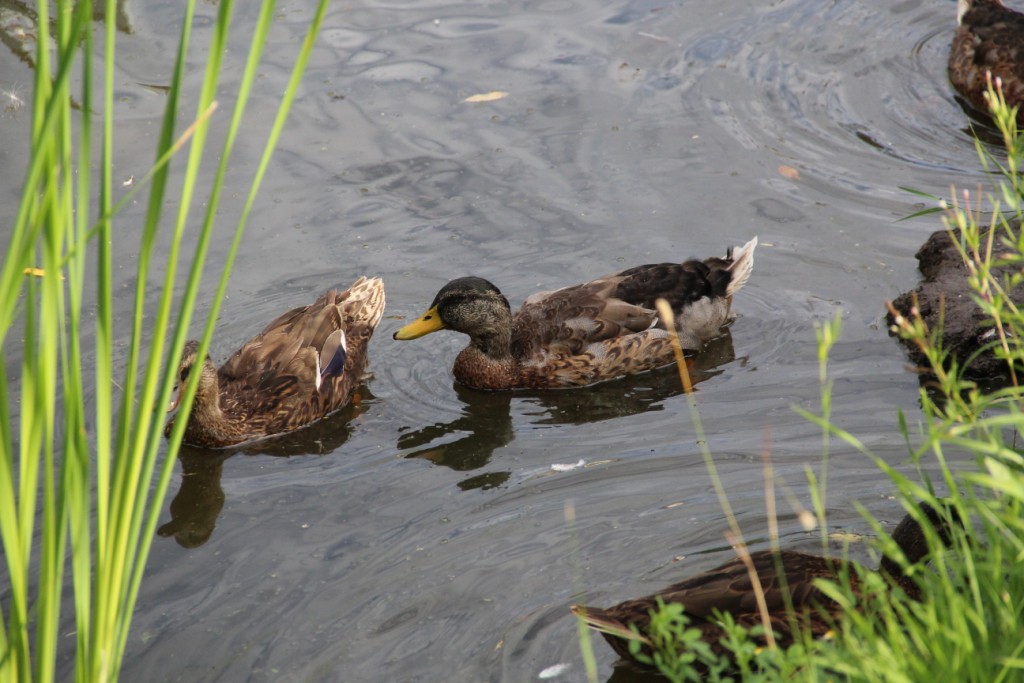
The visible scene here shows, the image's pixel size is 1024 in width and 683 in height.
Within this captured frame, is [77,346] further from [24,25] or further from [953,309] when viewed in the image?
[24,25]

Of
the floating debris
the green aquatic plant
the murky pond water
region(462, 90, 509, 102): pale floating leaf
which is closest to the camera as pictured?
the green aquatic plant

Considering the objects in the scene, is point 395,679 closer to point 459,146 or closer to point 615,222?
point 615,222

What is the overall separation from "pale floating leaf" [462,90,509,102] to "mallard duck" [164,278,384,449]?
2.86m

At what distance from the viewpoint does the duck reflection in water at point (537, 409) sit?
21.7ft

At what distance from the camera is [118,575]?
265 centimetres

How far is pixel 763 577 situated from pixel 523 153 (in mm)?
5245

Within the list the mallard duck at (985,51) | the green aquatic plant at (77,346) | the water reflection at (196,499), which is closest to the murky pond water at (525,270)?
the water reflection at (196,499)

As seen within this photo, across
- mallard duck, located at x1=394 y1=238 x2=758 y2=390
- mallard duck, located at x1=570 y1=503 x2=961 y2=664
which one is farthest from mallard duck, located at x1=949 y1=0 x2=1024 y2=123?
mallard duck, located at x1=570 y1=503 x2=961 y2=664

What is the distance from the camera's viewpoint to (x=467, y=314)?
289 inches

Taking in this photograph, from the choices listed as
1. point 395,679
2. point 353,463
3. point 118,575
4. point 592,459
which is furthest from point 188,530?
point 118,575

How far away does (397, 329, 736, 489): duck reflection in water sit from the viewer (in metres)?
6.63

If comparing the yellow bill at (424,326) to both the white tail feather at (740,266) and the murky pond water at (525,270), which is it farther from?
the white tail feather at (740,266)

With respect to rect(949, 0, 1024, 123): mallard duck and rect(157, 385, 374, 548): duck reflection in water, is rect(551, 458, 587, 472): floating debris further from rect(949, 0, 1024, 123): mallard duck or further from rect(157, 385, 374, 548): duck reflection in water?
rect(949, 0, 1024, 123): mallard duck

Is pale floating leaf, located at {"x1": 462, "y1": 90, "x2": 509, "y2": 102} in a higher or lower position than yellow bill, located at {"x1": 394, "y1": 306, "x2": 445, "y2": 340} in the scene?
higher
